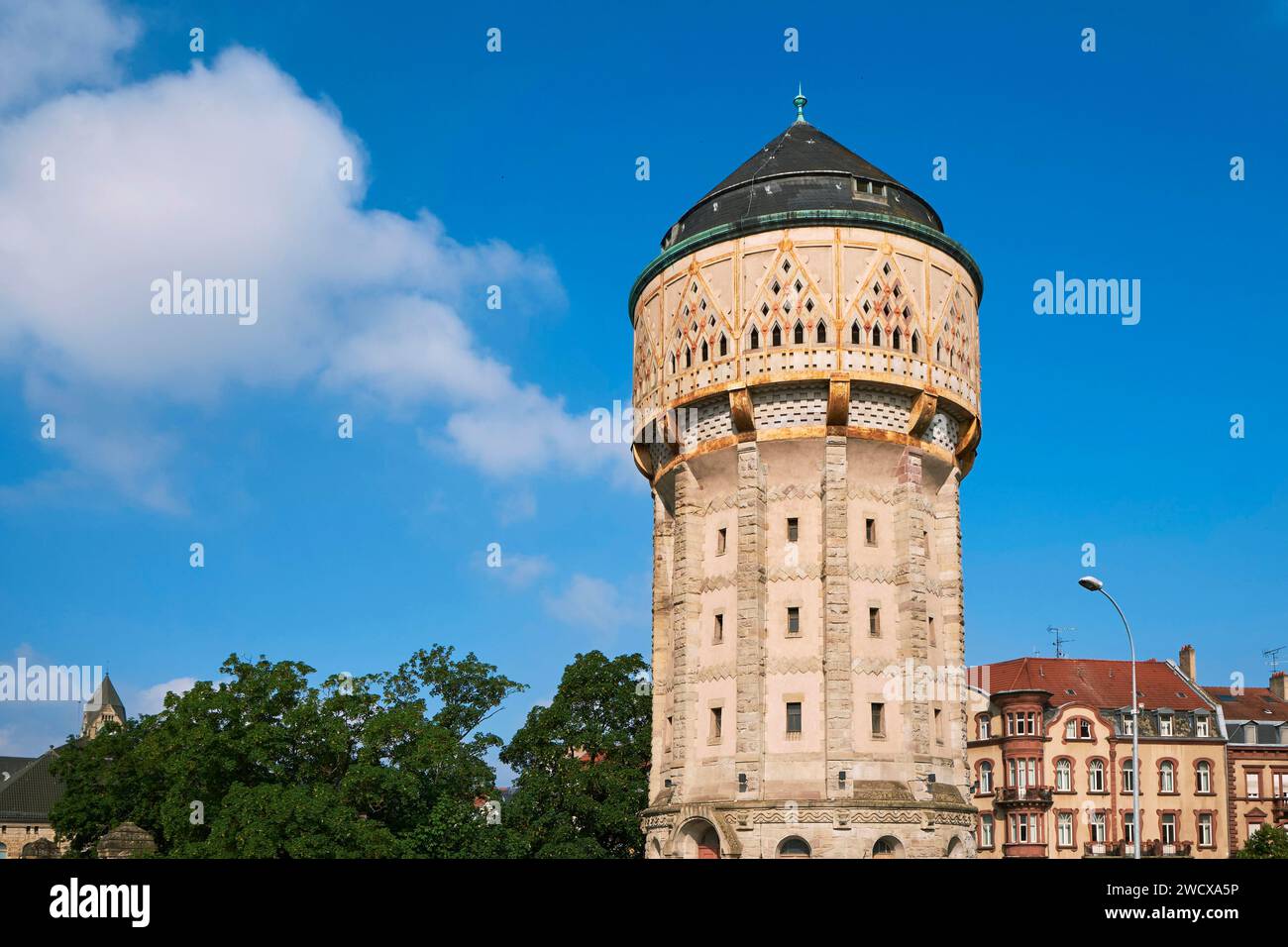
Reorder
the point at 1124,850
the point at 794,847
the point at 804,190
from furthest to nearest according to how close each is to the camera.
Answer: the point at 1124,850 < the point at 804,190 < the point at 794,847

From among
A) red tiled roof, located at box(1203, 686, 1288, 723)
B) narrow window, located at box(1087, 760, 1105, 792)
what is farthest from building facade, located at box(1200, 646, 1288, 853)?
narrow window, located at box(1087, 760, 1105, 792)

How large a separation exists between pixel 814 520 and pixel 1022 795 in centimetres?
3388

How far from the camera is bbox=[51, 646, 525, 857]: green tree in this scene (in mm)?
40312

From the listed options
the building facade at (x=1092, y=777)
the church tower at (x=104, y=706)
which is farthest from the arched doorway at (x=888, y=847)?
the church tower at (x=104, y=706)

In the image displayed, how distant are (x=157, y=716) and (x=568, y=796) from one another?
19.5m

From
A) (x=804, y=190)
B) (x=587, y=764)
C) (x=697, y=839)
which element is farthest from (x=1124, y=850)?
(x=804, y=190)

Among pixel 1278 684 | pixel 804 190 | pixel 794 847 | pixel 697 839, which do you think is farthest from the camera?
pixel 1278 684

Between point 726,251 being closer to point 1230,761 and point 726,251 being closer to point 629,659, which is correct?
point 629,659

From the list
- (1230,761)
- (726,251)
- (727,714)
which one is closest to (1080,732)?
(1230,761)

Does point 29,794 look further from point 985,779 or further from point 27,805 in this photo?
point 985,779

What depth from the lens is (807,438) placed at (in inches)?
1563

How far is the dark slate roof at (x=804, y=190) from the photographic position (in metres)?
41.4

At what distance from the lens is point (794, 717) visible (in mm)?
38156

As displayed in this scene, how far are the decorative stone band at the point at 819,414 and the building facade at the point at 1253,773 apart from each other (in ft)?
128
